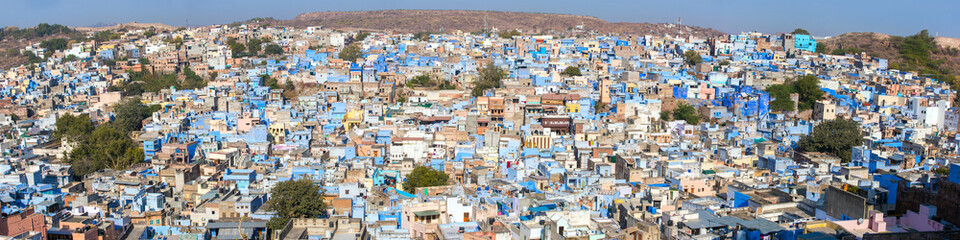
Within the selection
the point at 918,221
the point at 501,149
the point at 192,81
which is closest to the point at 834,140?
the point at 501,149

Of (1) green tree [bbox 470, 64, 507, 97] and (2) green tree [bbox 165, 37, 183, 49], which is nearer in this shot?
(1) green tree [bbox 470, 64, 507, 97]

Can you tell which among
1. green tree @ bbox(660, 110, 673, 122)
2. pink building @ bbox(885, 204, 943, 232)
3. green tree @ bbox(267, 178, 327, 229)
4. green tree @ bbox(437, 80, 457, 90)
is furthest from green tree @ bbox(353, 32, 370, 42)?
pink building @ bbox(885, 204, 943, 232)

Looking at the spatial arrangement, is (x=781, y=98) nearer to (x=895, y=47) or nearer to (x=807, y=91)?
(x=807, y=91)

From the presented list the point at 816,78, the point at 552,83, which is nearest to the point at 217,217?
the point at 552,83

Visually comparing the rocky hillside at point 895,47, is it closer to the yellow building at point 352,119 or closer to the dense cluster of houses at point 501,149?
the dense cluster of houses at point 501,149

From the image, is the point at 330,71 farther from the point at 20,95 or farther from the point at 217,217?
the point at 217,217

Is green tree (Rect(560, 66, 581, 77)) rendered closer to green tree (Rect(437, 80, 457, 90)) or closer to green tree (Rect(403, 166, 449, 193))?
green tree (Rect(437, 80, 457, 90))
